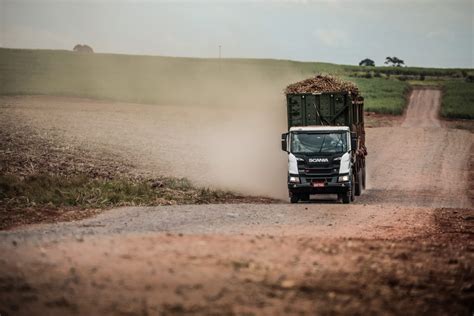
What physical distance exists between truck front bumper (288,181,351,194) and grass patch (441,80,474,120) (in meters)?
50.8

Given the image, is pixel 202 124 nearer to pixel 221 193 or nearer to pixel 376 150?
pixel 376 150

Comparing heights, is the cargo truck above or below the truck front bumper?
above

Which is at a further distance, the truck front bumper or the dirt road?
the truck front bumper

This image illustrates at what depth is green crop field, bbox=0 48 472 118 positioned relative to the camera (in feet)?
253

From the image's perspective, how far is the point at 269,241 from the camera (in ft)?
51.2

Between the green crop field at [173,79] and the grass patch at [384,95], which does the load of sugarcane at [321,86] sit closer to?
the green crop field at [173,79]

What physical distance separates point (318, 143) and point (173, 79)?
6584cm

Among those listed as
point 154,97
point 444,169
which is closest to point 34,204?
point 444,169

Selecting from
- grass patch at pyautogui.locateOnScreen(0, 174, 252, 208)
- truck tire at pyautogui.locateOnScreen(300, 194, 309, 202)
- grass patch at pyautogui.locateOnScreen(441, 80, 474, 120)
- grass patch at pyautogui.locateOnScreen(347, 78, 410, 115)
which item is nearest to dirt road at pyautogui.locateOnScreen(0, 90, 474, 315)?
truck tire at pyautogui.locateOnScreen(300, 194, 309, 202)

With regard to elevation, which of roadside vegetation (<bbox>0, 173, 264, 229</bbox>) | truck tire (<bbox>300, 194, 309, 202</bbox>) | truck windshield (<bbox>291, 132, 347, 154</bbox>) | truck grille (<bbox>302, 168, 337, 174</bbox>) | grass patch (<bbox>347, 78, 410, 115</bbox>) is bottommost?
truck tire (<bbox>300, 194, 309, 202</bbox>)

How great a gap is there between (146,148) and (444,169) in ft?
51.6

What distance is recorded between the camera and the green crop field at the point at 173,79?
7706cm

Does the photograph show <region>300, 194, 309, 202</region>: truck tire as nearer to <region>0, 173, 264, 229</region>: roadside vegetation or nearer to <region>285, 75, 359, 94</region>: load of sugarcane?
<region>0, 173, 264, 229</region>: roadside vegetation

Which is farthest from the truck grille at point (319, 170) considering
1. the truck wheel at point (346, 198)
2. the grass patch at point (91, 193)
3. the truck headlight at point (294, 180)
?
the grass patch at point (91, 193)
